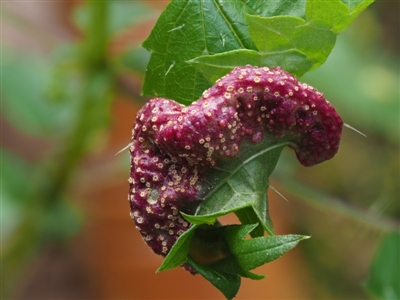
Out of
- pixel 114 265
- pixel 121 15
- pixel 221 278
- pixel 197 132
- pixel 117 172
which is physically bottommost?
pixel 114 265

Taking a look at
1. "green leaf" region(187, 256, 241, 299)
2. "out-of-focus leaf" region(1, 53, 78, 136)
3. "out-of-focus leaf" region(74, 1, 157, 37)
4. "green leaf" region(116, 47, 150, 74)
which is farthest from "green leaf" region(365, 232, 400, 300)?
"out-of-focus leaf" region(1, 53, 78, 136)

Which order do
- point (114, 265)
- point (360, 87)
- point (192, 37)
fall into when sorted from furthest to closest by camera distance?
point (114, 265), point (360, 87), point (192, 37)

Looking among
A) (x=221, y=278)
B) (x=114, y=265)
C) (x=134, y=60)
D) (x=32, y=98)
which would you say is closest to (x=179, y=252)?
(x=221, y=278)

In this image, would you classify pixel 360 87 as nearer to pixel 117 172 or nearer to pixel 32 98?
pixel 117 172

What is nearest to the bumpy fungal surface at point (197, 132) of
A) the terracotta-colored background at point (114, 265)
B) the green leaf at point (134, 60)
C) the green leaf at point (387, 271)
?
the green leaf at point (387, 271)

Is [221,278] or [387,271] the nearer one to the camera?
[221,278]

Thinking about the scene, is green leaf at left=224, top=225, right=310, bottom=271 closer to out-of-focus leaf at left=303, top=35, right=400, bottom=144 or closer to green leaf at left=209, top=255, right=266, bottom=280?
green leaf at left=209, top=255, right=266, bottom=280
